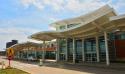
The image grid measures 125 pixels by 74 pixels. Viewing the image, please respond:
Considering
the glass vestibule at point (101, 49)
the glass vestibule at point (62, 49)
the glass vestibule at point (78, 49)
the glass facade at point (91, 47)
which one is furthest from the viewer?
the glass vestibule at point (62, 49)

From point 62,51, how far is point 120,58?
1819 centimetres

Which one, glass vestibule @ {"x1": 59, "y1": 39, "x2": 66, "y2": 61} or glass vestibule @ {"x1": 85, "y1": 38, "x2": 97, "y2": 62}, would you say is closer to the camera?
glass vestibule @ {"x1": 85, "y1": 38, "x2": 97, "y2": 62}

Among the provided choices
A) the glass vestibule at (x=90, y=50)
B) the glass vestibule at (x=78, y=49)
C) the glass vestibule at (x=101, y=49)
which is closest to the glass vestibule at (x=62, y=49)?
the glass vestibule at (x=78, y=49)

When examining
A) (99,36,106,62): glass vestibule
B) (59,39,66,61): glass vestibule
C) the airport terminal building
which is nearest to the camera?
the airport terminal building

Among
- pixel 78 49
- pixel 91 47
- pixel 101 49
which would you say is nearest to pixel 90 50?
pixel 91 47

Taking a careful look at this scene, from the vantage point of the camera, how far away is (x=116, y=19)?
3350cm

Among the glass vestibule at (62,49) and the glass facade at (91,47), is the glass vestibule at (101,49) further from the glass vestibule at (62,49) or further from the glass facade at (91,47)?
the glass vestibule at (62,49)

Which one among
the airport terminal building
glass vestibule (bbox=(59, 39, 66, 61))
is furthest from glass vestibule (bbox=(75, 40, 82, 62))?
glass vestibule (bbox=(59, 39, 66, 61))

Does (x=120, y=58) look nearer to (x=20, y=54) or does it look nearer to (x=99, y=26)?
(x=99, y=26)

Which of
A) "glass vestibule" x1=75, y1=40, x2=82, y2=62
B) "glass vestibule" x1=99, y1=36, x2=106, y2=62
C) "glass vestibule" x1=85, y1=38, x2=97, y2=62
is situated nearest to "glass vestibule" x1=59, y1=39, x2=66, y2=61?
"glass vestibule" x1=75, y1=40, x2=82, y2=62

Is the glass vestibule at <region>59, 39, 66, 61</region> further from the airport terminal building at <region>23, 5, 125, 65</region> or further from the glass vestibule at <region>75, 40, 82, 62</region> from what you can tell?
the glass vestibule at <region>75, 40, 82, 62</region>

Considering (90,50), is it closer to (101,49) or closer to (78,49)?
(101,49)

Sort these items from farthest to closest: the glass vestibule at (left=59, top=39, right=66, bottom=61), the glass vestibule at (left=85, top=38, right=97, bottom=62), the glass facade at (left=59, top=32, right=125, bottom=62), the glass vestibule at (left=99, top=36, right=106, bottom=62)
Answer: the glass vestibule at (left=59, top=39, right=66, bottom=61), the glass vestibule at (left=85, top=38, right=97, bottom=62), the glass vestibule at (left=99, top=36, right=106, bottom=62), the glass facade at (left=59, top=32, right=125, bottom=62)

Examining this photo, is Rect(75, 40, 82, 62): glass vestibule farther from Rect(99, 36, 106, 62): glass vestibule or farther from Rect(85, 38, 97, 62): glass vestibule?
Rect(99, 36, 106, 62): glass vestibule
